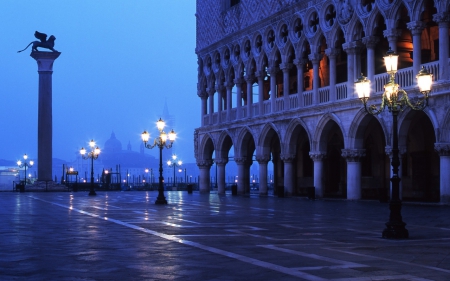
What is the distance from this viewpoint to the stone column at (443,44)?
88.1 feet

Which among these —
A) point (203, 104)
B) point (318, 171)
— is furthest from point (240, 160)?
point (318, 171)

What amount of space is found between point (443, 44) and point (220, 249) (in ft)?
58.7

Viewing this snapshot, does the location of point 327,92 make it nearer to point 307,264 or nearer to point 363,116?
point 363,116

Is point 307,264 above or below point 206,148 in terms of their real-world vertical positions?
below

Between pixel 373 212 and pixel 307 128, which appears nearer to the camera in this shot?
pixel 373 212

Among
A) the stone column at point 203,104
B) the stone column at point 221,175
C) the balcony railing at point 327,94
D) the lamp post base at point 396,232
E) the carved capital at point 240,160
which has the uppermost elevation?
the stone column at point 203,104

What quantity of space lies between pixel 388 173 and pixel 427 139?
2901 millimetres

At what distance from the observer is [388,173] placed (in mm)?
36156

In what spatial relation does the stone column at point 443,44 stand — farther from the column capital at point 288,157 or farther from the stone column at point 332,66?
the column capital at point 288,157

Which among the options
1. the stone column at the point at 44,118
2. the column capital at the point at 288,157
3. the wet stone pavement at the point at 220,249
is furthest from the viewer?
the stone column at the point at 44,118

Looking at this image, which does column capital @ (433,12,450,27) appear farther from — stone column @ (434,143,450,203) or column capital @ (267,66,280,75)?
column capital @ (267,66,280,75)

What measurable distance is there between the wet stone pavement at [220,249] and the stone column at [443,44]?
28.3ft

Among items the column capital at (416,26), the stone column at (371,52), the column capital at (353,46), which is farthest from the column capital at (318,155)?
the column capital at (416,26)

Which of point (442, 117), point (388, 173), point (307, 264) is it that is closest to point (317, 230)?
point (307, 264)
